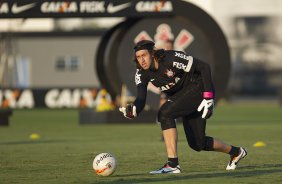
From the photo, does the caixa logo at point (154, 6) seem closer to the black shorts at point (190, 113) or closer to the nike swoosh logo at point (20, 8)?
the nike swoosh logo at point (20, 8)

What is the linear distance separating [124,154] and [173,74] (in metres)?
4.21

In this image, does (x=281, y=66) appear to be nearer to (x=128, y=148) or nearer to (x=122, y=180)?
(x=128, y=148)

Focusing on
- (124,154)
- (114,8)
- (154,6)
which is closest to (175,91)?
(124,154)

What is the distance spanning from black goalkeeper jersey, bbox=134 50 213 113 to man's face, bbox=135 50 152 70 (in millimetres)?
173

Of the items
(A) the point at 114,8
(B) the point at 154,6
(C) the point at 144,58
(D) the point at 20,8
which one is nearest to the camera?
(C) the point at 144,58

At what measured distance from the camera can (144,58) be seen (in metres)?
13.2

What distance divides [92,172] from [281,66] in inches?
1762

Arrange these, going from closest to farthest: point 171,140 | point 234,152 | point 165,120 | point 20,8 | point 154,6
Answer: point 171,140
point 165,120
point 234,152
point 20,8
point 154,6

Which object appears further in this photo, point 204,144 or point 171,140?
point 204,144

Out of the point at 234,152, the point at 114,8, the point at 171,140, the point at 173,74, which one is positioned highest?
the point at 173,74

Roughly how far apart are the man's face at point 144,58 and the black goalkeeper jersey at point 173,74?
Answer: 0.17 meters

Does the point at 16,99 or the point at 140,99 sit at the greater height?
the point at 140,99

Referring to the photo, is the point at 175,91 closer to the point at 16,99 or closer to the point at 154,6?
the point at 154,6

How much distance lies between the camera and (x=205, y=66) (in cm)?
1359
